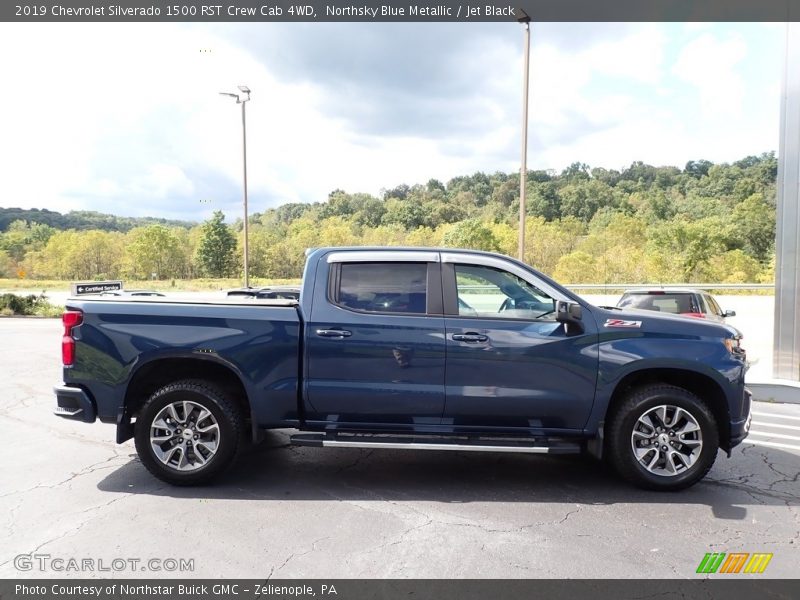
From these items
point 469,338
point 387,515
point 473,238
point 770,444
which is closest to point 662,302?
point 770,444

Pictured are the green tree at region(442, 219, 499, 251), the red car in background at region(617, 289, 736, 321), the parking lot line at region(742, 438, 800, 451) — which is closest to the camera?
the parking lot line at region(742, 438, 800, 451)

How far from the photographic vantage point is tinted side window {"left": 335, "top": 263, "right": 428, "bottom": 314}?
4559 millimetres

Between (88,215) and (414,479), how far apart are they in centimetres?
8314

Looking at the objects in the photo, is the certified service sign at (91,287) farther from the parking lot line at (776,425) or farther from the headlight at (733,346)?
the parking lot line at (776,425)

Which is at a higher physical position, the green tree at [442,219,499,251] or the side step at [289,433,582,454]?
the green tree at [442,219,499,251]

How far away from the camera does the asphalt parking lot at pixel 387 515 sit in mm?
3305

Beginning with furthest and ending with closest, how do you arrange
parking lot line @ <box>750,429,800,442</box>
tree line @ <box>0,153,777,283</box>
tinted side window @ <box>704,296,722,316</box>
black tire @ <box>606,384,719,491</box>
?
tree line @ <box>0,153,777,283</box> < tinted side window @ <box>704,296,722,316</box> < parking lot line @ <box>750,429,800,442</box> < black tire @ <box>606,384,719,491</box>

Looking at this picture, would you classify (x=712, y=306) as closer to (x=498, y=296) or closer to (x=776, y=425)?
(x=776, y=425)

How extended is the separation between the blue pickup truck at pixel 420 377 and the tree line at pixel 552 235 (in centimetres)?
3131

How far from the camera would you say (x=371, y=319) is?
4473 millimetres

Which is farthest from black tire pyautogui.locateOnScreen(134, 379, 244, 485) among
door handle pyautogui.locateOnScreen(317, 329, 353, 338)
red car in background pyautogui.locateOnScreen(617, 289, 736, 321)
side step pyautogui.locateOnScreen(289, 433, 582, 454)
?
red car in background pyautogui.locateOnScreen(617, 289, 736, 321)

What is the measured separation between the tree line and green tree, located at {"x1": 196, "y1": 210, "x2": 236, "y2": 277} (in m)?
0.10

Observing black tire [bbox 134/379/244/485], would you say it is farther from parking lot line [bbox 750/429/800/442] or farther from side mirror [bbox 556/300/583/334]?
parking lot line [bbox 750/429/800/442]

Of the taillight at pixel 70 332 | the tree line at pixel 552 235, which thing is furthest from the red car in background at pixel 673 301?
the tree line at pixel 552 235
